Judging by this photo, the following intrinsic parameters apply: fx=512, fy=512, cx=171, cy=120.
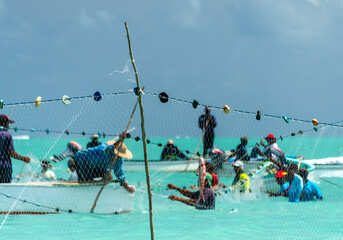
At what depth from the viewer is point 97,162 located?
10727 mm

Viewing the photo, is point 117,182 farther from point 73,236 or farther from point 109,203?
point 73,236

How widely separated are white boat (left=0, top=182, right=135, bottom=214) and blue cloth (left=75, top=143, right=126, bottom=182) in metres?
0.25

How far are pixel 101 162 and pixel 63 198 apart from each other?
1150 mm

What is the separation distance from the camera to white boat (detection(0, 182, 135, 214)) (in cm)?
1084

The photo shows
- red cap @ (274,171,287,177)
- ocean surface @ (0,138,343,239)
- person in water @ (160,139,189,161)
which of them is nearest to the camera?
ocean surface @ (0,138,343,239)

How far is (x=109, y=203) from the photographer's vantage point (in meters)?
10.9

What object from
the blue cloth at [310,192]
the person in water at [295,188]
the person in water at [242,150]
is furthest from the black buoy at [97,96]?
the person in water at [242,150]

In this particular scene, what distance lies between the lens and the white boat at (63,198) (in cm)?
1084

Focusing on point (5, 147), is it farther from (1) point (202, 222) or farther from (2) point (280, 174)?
(2) point (280, 174)

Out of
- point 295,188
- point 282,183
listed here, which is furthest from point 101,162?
point 282,183

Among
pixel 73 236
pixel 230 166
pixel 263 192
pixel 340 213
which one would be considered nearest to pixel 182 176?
pixel 230 166

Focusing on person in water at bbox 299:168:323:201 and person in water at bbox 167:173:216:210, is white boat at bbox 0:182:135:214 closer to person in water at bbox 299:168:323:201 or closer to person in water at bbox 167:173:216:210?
person in water at bbox 167:173:216:210

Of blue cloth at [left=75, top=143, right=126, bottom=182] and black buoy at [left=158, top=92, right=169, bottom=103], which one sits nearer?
black buoy at [left=158, top=92, right=169, bottom=103]

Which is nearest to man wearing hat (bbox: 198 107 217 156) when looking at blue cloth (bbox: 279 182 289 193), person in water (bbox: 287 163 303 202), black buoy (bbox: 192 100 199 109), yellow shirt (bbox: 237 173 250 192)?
yellow shirt (bbox: 237 173 250 192)
